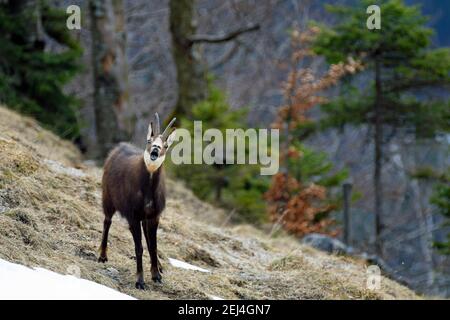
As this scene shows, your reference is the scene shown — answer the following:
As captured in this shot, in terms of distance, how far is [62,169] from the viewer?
1285cm

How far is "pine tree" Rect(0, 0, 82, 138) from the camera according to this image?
18766mm

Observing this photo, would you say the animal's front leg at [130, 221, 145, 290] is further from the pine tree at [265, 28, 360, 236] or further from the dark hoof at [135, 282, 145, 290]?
the pine tree at [265, 28, 360, 236]

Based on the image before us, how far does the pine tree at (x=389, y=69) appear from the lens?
1919cm

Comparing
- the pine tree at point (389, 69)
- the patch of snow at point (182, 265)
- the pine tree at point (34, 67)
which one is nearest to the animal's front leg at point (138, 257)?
the patch of snow at point (182, 265)

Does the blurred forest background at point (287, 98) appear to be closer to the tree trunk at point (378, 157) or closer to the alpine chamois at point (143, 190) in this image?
the tree trunk at point (378, 157)

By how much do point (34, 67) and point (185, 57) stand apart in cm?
426

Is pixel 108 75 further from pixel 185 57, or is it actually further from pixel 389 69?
pixel 389 69

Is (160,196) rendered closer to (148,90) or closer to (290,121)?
(290,121)

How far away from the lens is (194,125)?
19.0 meters

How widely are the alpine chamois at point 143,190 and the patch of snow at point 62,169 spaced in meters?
3.11

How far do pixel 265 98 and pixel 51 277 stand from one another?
101ft

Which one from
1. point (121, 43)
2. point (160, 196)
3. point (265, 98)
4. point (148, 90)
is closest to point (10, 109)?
point (121, 43)

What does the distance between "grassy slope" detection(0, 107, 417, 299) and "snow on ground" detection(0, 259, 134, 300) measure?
7.9 inches

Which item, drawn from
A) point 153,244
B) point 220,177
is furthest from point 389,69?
point 153,244
